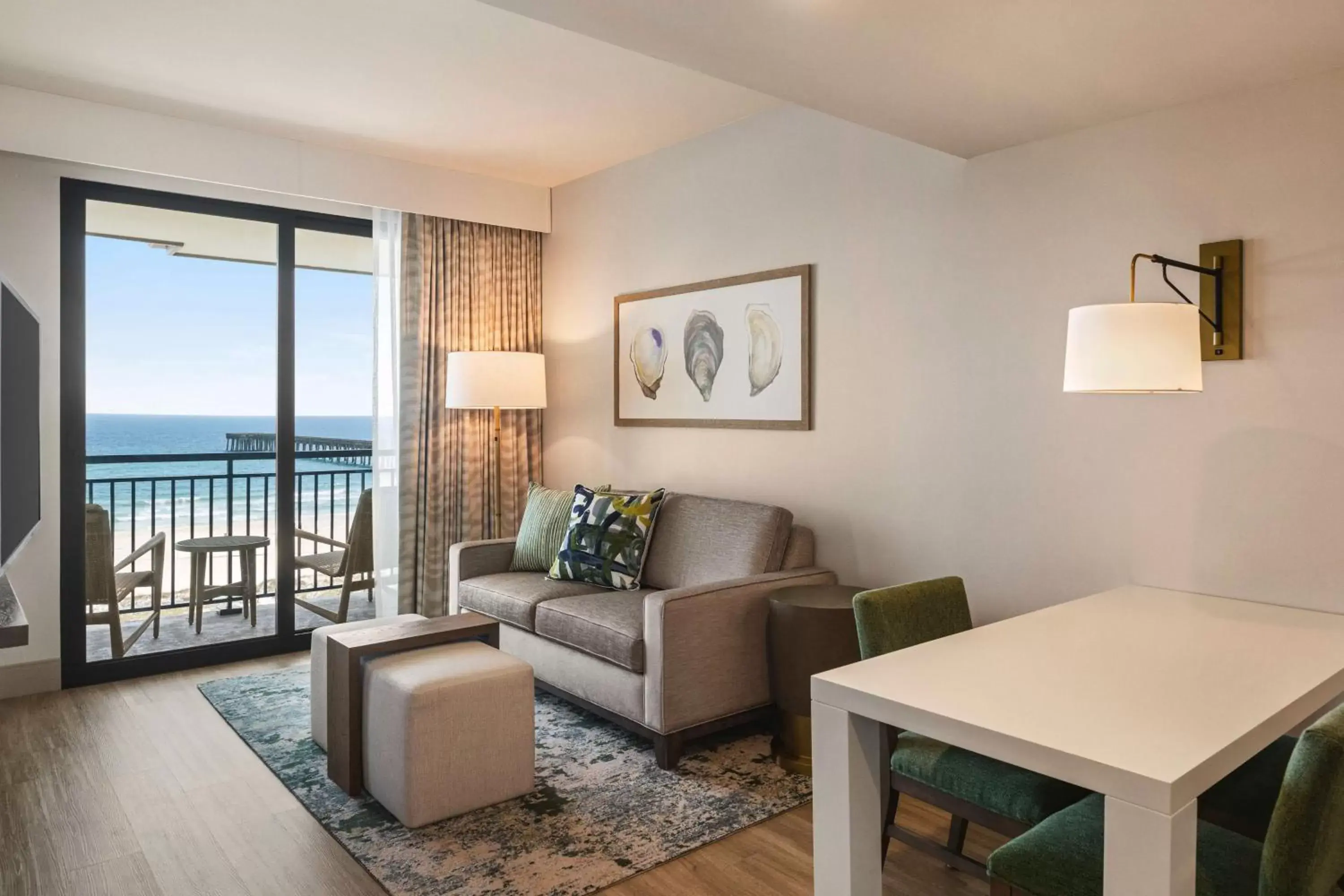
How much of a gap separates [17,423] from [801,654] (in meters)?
2.38

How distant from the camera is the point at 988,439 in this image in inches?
125

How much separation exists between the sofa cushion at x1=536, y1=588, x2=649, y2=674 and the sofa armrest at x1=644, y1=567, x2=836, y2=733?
66 millimetres

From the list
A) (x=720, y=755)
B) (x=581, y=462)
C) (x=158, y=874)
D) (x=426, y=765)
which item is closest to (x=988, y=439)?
(x=720, y=755)

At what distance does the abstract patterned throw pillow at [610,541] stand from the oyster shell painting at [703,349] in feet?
1.96

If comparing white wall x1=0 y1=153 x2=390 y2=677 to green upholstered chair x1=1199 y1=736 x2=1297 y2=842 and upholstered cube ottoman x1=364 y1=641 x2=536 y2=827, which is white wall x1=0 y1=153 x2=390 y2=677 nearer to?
upholstered cube ottoman x1=364 y1=641 x2=536 y2=827

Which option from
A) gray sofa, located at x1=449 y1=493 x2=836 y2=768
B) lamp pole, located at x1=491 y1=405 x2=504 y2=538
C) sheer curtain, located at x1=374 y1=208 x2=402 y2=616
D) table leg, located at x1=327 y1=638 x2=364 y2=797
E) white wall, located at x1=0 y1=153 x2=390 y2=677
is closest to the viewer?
table leg, located at x1=327 y1=638 x2=364 y2=797

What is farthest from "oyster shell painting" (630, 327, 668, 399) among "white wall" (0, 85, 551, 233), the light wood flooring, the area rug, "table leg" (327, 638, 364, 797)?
the light wood flooring

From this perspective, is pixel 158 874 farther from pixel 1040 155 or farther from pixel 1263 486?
pixel 1040 155

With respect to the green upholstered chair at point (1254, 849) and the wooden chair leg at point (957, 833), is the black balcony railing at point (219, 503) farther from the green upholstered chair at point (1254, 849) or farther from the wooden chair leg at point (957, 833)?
the green upholstered chair at point (1254, 849)

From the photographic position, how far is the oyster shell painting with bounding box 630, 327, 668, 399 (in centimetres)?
455

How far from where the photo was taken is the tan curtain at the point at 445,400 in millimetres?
4934

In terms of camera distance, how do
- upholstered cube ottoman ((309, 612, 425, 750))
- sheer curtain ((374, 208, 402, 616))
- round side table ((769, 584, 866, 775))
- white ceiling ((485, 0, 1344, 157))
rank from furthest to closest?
sheer curtain ((374, 208, 402, 616)), upholstered cube ottoman ((309, 612, 425, 750)), round side table ((769, 584, 866, 775)), white ceiling ((485, 0, 1344, 157))

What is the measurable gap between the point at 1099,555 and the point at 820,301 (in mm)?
1540

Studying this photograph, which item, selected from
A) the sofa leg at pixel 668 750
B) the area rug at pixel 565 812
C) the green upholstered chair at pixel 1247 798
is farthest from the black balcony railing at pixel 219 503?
the green upholstered chair at pixel 1247 798
